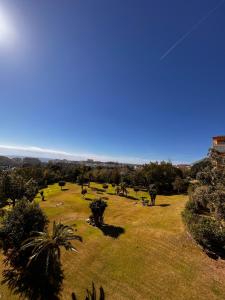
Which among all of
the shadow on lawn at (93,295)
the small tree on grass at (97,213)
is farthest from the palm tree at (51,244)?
the small tree on grass at (97,213)

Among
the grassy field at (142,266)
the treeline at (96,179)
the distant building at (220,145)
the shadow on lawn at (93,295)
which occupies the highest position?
the distant building at (220,145)

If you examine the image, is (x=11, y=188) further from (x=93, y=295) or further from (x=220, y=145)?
(x=220, y=145)

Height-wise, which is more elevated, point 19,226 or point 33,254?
point 19,226

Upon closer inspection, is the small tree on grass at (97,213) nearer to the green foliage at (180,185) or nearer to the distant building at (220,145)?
the distant building at (220,145)

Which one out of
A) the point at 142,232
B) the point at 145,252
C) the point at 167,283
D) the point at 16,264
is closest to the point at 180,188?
the point at 142,232

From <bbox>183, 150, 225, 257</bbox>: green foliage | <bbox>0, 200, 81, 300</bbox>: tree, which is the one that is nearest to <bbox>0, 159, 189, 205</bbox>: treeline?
<bbox>0, 200, 81, 300</bbox>: tree

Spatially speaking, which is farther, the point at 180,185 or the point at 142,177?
the point at 142,177

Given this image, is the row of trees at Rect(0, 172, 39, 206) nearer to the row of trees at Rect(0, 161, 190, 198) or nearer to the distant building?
the row of trees at Rect(0, 161, 190, 198)

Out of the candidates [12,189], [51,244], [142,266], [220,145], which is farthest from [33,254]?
[220,145]
